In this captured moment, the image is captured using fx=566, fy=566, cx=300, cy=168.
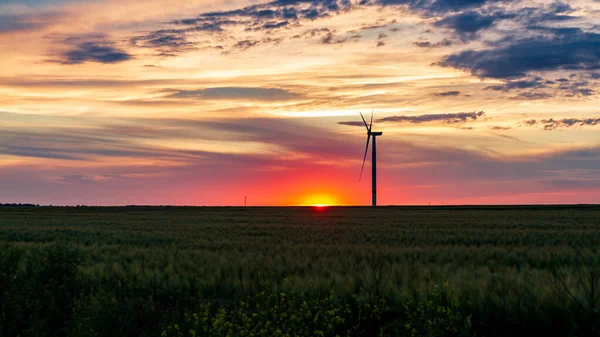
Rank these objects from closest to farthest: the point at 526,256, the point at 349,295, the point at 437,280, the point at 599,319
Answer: the point at 599,319
the point at 349,295
the point at 437,280
the point at 526,256

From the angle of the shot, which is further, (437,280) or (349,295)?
(437,280)

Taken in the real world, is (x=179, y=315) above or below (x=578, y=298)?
below

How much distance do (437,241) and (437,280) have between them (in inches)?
614

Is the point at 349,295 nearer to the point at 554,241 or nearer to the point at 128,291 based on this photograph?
the point at 128,291

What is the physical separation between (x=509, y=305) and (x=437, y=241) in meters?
17.5

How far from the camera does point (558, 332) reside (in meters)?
7.51

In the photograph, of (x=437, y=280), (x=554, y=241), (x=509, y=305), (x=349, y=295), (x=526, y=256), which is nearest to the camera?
(x=509, y=305)

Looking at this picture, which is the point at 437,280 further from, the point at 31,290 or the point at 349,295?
the point at 31,290

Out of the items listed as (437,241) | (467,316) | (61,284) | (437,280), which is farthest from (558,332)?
(437,241)

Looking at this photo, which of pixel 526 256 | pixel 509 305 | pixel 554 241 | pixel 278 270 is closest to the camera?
pixel 509 305

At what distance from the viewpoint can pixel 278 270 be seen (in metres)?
12.1

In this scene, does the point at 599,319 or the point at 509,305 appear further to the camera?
the point at 509,305

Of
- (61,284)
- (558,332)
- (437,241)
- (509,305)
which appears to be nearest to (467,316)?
(509,305)

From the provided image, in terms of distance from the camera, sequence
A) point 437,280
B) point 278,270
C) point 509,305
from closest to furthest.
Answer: point 509,305 → point 437,280 → point 278,270
